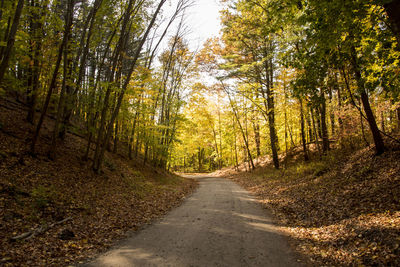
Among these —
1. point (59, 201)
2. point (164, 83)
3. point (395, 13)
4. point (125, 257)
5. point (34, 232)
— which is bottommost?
point (125, 257)

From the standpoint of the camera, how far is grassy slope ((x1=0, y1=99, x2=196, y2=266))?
4.96 metres

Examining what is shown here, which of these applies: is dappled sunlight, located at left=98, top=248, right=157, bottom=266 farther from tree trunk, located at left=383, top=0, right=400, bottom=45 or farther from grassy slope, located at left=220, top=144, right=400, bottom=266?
tree trunk, located at left=383, top=0, right=400, bottom=45

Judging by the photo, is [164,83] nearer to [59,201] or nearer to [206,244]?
[59,201]

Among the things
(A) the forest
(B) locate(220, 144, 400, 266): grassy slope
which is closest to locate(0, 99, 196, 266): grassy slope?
(A) the forest

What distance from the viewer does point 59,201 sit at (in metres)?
7.18

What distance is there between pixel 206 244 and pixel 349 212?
4.43m

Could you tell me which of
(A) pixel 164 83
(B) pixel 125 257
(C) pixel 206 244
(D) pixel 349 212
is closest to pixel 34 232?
(B) pixel 125 257

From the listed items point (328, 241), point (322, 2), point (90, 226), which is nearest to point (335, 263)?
point (328, 241)

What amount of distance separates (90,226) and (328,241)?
6665 mm

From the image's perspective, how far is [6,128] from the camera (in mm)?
9898

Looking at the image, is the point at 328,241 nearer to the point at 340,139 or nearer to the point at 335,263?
the point at 335,263

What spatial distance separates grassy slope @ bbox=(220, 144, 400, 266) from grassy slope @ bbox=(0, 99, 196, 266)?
17.1ft

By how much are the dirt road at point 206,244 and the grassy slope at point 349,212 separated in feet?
2.21

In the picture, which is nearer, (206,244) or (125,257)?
(125,257)
